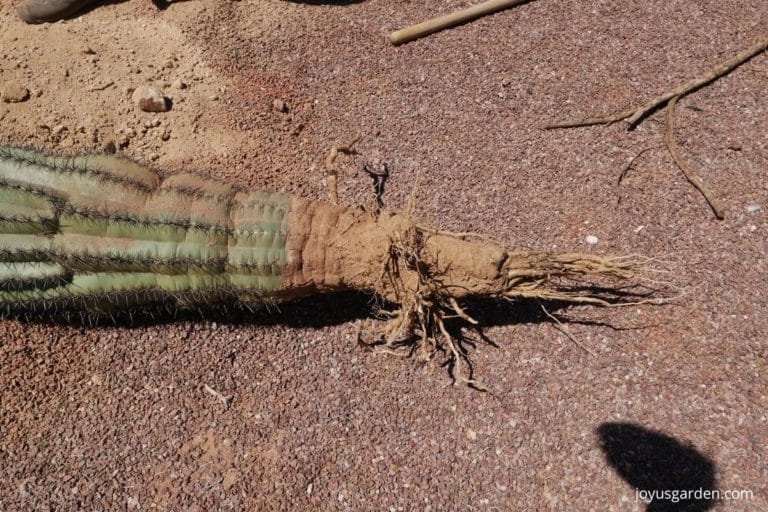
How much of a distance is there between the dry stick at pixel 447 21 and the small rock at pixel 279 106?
2.44ft

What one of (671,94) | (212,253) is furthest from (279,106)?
(671,94)

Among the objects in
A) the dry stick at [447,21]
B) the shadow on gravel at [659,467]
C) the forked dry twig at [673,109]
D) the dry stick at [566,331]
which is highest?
the dry stick at [447,21]

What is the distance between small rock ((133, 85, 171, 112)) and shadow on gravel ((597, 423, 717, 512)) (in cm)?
274

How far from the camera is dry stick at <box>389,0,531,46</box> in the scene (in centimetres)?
318

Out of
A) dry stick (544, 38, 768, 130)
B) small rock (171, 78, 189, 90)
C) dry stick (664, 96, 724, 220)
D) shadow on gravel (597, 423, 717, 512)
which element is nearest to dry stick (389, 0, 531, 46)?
dry stick (544, 38, 768, 130)

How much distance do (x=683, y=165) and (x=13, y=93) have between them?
140 inches

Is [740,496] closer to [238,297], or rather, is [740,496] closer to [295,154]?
[238,297]

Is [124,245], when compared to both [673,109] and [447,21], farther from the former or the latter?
[673,109]

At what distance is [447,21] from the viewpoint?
10.5ft

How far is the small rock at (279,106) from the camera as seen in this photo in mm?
3041

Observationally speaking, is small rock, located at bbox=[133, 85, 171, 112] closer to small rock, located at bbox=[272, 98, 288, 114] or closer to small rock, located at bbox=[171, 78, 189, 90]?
small rock, located at bbox=[171, 78, 189, 90]

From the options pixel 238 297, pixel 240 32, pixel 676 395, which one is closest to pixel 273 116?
pixel 240 32

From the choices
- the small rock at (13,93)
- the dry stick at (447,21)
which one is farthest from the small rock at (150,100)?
the dry stick at (447,21)

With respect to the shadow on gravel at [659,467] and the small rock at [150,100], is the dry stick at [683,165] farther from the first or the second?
the small rock at [150,100]
